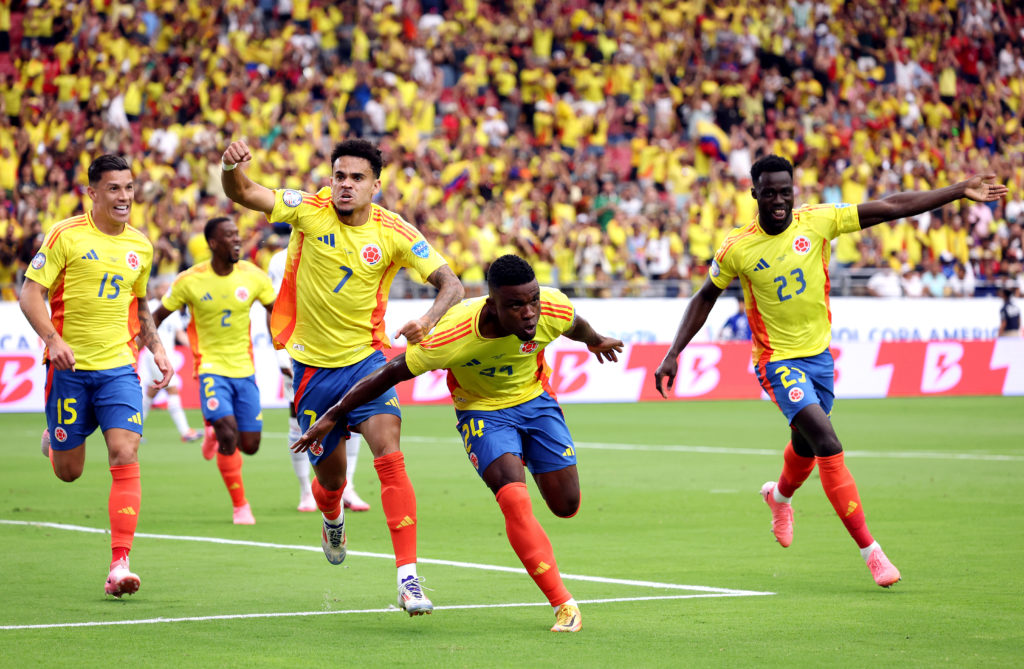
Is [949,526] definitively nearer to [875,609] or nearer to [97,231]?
[875,609]

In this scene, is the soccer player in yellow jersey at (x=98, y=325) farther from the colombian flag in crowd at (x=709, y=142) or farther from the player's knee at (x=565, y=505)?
the colombian flag in crowd at (x=709, y=142)

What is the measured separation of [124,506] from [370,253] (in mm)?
2125

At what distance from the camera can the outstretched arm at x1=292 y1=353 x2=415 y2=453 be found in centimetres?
749

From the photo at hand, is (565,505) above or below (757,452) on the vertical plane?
above

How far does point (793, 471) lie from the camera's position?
9.77 m

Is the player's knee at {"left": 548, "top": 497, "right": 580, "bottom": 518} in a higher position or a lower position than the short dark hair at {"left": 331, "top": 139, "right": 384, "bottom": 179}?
lower

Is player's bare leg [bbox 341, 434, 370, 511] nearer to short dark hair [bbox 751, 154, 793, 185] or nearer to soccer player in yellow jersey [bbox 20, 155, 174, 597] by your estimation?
soccer player in yellow jersey [bbox 20, 155, 174, 597]

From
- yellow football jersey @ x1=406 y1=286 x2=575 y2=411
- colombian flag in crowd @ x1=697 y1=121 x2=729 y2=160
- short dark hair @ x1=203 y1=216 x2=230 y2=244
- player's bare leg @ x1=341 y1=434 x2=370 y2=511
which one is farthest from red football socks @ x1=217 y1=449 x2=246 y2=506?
colombian flag in crowd @ x1=697 y1=121 x2=729 y2=160

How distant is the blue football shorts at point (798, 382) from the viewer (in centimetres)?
921

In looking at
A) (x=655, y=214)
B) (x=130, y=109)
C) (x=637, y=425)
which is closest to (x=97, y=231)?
(x=637, y=425)

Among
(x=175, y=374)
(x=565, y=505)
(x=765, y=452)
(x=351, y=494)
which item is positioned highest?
(x=565, y=505)

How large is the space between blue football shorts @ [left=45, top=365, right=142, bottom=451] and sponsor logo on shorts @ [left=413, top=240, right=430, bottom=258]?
199cm

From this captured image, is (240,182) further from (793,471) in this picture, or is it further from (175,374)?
(175,374)

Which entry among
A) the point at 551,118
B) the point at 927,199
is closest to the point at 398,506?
the point at 927,199
